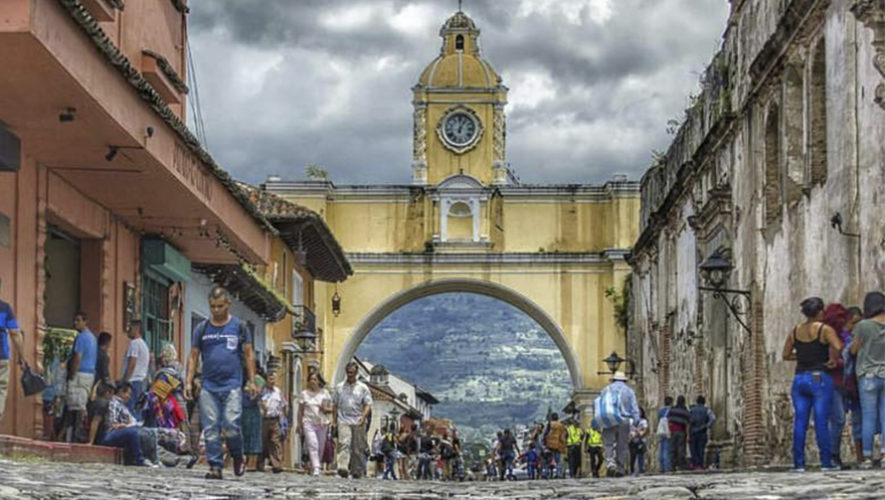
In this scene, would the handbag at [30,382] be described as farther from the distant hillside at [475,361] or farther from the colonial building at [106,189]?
the distant hillside at [475,361]

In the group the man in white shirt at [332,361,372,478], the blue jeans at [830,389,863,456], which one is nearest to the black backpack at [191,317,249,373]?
the blue jeans at [830,389,863,456]

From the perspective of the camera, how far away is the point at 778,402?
20000 mm

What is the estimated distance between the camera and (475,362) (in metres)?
117

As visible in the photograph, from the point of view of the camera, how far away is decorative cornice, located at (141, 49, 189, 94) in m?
21.0

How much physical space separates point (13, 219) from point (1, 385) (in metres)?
2.59

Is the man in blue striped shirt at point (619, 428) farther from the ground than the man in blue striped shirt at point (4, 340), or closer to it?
closer to it

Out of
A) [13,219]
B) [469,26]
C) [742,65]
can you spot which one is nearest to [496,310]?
[469,26]

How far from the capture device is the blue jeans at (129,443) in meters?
15.8

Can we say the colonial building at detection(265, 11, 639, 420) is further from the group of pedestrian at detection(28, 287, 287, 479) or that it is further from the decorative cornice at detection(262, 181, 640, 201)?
the group of pedestrian at detection(28, 287, 287, 479)

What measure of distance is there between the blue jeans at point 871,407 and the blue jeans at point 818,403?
768mm

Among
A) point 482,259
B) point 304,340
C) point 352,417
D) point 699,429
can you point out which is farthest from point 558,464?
point 352,417

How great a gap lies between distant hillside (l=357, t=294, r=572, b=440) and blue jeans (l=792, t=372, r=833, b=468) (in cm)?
9598

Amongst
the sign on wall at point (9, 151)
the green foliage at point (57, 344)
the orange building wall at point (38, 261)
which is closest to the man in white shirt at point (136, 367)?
the green foliage at point (57, 344)

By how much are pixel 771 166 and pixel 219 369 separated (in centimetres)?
984
